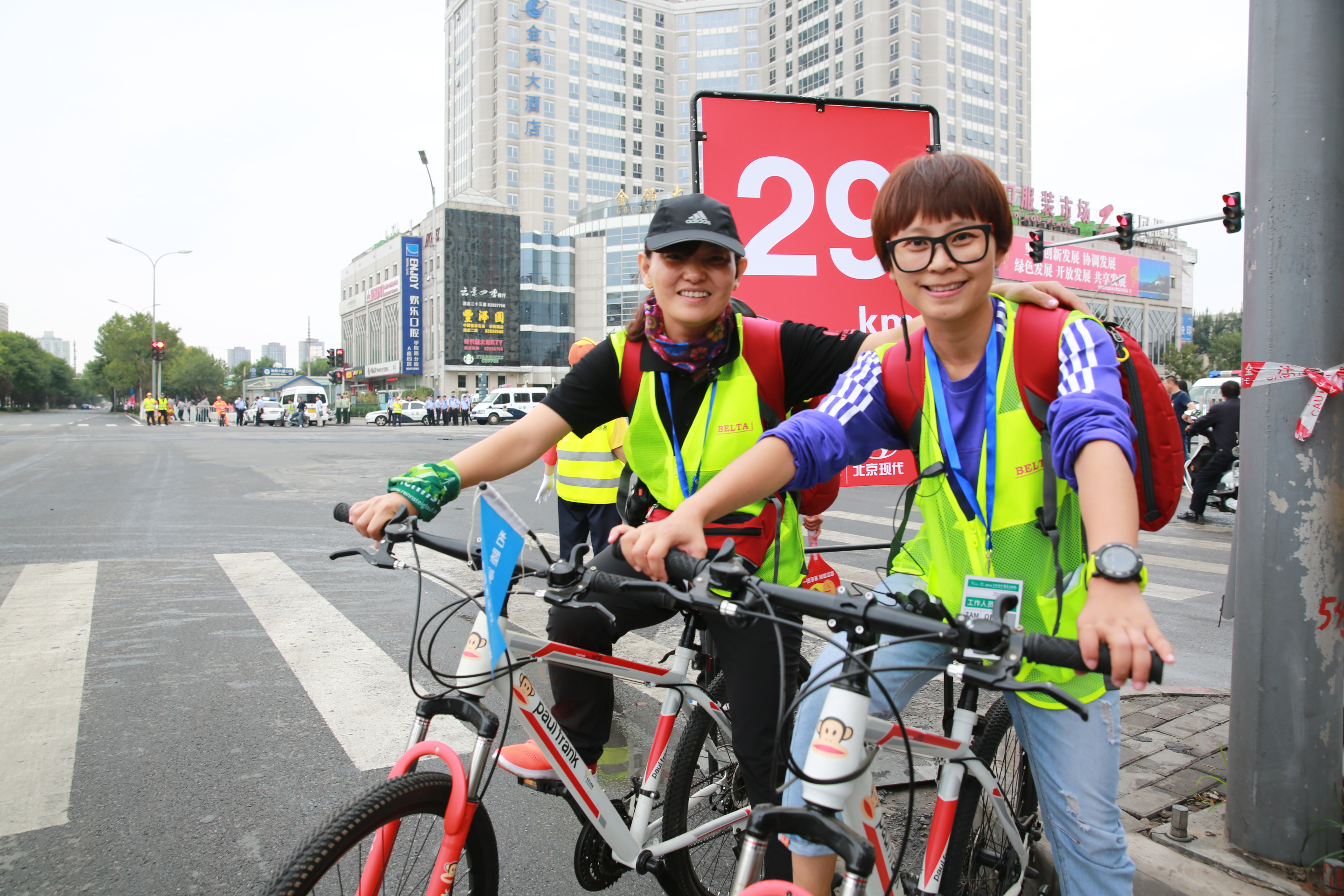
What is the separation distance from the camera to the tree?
116 meters

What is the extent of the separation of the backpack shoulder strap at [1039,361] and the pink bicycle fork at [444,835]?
140 cm

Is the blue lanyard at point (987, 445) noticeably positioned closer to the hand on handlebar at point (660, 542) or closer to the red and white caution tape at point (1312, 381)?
the hand on handlebar at point (660, 542)

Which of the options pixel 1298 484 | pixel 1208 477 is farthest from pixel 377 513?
pixel 1208 477

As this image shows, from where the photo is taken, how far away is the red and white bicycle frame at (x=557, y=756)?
1.75 meters

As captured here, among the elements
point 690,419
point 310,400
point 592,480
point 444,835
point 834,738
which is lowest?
point 444,835

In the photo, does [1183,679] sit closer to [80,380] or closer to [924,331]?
[924,331]

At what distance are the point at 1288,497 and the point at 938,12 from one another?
91.7 m

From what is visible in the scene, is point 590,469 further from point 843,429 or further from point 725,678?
point 843,429

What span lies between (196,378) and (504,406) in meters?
94.8

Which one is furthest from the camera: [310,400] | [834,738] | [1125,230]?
[310,400]

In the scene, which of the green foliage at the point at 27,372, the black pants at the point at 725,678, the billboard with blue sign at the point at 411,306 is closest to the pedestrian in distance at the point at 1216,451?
the black pants at the point at 725,678

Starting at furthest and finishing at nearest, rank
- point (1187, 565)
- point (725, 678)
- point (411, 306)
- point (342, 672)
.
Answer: point (411, 306), point (1187, 565), point (342, 672), point (725, 678)

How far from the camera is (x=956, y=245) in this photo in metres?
1.73

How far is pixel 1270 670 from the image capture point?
244 cm
